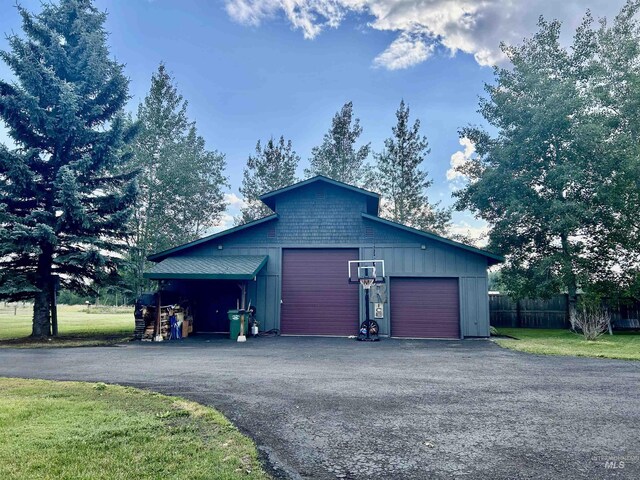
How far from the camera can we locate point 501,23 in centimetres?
1567

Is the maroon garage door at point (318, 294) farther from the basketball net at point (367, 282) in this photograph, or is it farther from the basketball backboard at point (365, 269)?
the basketball net at point (367, 282)

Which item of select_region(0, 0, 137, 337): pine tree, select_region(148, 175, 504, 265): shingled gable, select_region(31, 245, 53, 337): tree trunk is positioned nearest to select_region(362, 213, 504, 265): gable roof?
select_region(148, 175, 504, 265): shingled gable

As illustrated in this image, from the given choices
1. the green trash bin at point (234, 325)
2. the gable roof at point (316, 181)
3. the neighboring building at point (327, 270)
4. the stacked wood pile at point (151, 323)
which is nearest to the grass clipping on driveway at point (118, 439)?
the green trash bin at point (234, 325)

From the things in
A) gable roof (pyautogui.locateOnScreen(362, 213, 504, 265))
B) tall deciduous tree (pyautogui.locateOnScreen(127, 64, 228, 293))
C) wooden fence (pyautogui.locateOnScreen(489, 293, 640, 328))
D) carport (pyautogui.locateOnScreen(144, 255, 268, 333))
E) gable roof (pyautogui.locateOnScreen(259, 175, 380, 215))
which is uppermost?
tall deciduous tree (pyautogui.locateOnScreen(127, 64, 228, 293))

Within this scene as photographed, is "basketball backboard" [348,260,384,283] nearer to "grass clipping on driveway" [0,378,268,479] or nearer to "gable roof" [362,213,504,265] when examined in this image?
"gable roof" [362,213,504,265]

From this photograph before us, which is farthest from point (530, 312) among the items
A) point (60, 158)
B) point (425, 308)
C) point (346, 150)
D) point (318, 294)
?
point (60, 158)

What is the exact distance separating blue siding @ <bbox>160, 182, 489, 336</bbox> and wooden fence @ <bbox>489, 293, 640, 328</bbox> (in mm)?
6064

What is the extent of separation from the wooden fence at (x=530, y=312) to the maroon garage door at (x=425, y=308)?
20.6 ft

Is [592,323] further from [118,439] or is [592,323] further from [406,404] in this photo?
[118,439]

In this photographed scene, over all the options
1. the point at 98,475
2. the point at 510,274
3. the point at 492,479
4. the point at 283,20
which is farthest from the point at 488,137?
the point at 98,475

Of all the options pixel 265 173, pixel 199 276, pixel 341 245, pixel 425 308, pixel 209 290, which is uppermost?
pixel 265 173

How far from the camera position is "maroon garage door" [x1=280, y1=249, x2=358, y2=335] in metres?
14.7

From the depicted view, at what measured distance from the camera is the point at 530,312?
19.4 m

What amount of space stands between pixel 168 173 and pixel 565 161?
67.7 ft
